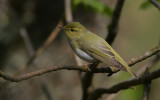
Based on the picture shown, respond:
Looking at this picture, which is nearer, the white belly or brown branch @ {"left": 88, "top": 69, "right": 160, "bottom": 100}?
brown branch @ {"left": 88, "top": 69, "right": 160, "bottom": 100}

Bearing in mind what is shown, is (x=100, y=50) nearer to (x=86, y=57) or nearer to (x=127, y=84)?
(x=86, y=57)

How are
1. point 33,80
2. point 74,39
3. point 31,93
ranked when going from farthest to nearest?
point 31,93 < point 33,80 < point 74,39

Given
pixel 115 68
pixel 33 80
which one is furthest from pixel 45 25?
pixel 115 68

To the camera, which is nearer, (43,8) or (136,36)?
(43,8)

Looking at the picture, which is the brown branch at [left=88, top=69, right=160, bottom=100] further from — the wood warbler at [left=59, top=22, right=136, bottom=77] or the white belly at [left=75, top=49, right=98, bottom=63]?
the white belly at [left=75, top=49, right=98, bottom=63]

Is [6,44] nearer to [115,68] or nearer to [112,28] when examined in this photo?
[112,28]

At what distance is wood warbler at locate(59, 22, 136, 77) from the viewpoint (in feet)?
11.1

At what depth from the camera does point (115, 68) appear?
3162mm

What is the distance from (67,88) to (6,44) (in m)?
1.55

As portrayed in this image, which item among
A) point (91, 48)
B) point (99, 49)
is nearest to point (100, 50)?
point (99, 49)

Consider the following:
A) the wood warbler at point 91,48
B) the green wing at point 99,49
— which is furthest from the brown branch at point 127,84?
the green wing at point 99,49

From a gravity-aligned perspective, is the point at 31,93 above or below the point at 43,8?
below

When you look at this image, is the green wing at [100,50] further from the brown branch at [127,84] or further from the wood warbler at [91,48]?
the brown branch at [127,84]

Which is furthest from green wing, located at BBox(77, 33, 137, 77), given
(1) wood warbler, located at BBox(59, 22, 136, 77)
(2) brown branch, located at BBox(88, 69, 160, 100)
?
(2) brown branch, located at BBox(88, 69, 160, 100)
